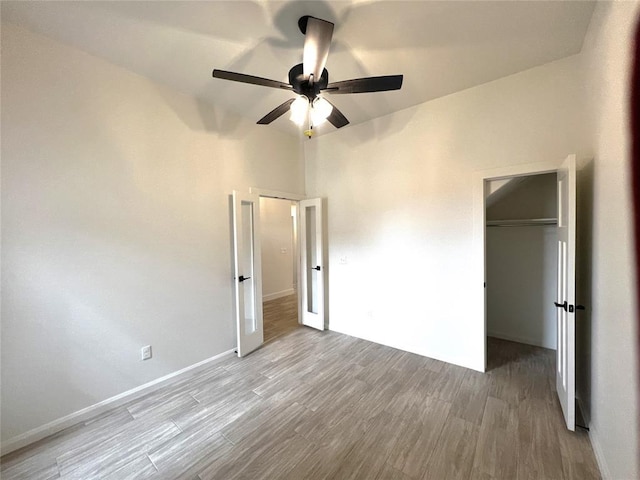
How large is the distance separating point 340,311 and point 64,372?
2972mm

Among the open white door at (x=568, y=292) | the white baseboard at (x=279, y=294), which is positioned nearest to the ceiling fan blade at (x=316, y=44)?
the open white door at (x=568, y=292)

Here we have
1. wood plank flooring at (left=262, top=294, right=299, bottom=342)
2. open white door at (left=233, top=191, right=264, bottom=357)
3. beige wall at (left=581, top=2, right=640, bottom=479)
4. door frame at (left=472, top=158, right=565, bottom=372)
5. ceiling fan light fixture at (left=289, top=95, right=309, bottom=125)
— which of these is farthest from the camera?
wood plank flooring at (left=262, top=294, right=299, bottom=342)

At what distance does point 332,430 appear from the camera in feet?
6.32

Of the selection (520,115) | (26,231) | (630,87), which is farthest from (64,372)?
(520,115)

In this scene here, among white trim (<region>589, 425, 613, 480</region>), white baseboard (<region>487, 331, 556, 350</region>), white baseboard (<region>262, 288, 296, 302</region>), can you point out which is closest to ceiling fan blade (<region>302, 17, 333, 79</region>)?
white trim (<region>589, 425, 613, 480</region>)

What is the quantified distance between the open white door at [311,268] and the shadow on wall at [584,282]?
2773mm

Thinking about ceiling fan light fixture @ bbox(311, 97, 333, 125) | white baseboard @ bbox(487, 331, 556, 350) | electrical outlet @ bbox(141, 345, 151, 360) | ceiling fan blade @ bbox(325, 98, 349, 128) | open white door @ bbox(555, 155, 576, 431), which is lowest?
white baseboard @ bbox(487, 331, 556, 350)

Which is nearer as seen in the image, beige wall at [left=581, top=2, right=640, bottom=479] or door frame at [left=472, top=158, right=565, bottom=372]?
beige wall at [left=581, top=2, right=640, bottom=479]

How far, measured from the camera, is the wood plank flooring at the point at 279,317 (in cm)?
386

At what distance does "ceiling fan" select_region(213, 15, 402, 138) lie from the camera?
57.0 inches

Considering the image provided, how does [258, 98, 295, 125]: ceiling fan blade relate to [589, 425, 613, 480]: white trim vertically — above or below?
above

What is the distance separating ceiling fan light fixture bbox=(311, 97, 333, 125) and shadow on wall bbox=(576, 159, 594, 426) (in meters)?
2.07

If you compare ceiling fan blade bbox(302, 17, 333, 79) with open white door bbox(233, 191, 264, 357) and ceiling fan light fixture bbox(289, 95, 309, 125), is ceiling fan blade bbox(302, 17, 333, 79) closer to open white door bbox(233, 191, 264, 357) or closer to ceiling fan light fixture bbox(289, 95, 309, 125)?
ceiling fan light fixture bbox(289, 95, 309, 125)

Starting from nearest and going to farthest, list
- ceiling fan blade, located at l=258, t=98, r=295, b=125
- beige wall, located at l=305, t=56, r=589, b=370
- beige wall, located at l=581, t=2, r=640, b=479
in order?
beige wall, located at l=581, t=2, r=640, b=479 < ceiling fan blade, located at l=258, t=98, r=295, b=125 < beige wall, located at l=305, t=56, r=589, b=370
